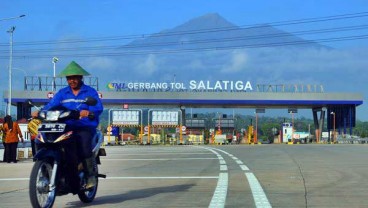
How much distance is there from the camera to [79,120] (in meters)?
8.28

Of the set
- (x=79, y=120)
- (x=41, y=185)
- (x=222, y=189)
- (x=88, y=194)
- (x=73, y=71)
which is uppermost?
(x=73, y=71)

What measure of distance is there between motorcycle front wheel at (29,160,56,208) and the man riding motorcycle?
0.37 metres

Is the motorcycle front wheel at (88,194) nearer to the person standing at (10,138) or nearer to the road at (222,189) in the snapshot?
the road at (222,189)

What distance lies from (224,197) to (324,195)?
1.78 m

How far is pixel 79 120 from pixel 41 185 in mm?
1188

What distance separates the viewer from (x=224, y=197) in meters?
9.34

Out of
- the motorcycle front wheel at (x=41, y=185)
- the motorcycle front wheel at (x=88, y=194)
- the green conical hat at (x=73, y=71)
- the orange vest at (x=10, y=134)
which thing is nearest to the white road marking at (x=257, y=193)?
the motorcycle front wheel at (x=88, y=194)

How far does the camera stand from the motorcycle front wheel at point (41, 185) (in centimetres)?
737

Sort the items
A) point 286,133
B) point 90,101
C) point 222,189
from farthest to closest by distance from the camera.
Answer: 1. point 286,133
2. point 222,189
3. point 90,101

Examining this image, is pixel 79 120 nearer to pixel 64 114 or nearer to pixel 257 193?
pixel 64 114

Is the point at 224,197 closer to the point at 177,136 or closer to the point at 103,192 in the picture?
the point at 103,192

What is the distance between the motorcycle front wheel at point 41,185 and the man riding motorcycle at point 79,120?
375 millimetres

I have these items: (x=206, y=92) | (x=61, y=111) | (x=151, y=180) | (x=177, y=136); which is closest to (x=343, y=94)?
(x=206, y=92)

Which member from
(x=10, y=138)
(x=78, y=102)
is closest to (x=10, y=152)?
(x=10, y=138)
